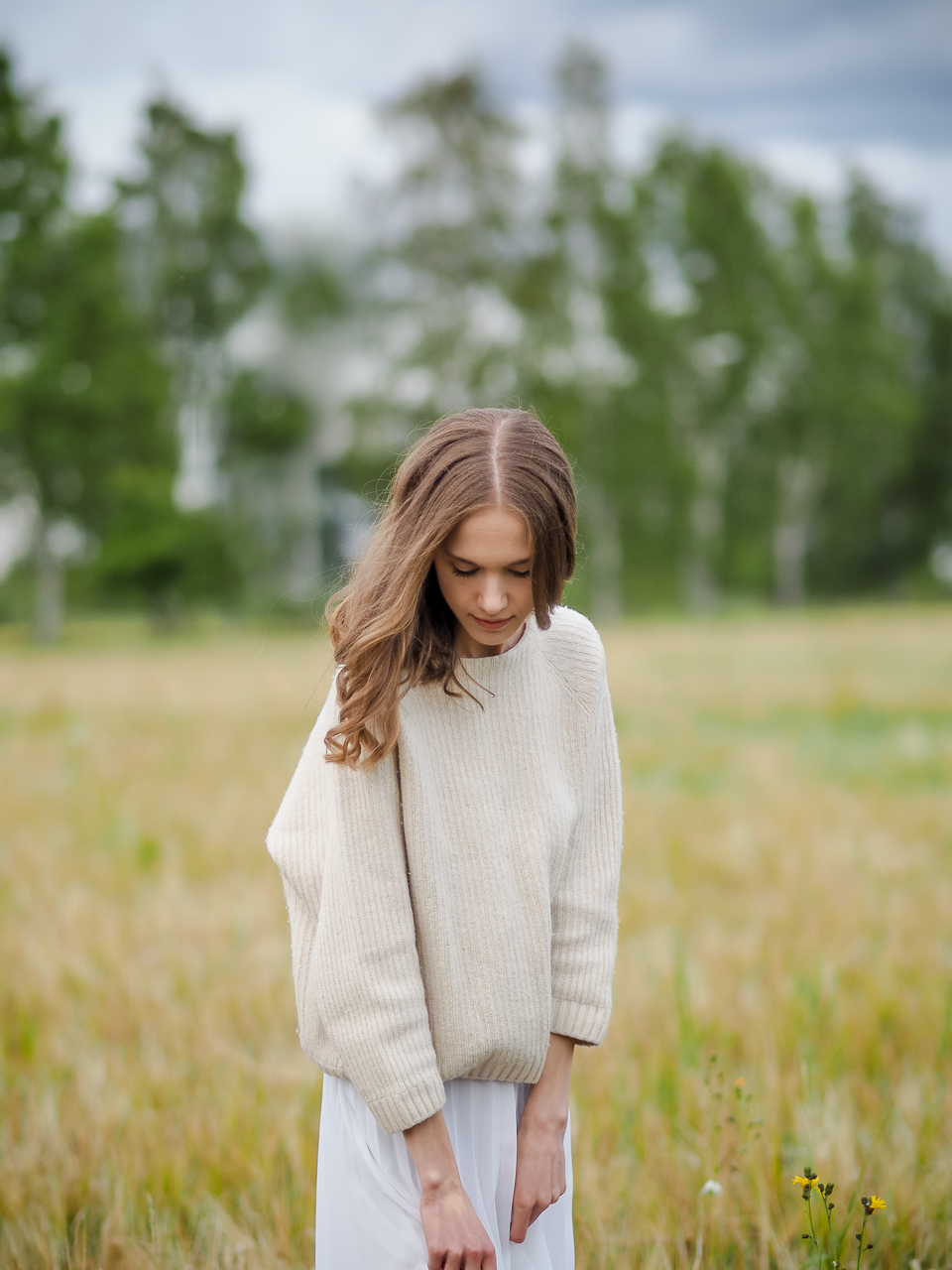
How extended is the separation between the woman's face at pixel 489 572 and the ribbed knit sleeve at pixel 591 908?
0.78ft

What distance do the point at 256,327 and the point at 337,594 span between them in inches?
643

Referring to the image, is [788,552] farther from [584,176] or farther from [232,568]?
[232,568]

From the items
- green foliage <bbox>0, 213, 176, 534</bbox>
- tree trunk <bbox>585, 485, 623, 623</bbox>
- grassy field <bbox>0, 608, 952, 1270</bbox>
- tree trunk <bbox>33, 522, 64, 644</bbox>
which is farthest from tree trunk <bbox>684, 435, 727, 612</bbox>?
grassy field <bbox>0, 608, 952, 1270</bbox>

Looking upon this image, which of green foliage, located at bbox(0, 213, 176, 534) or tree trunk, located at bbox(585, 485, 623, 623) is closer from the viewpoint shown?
green foliage, located at bbox(0, 213, 176, 534)

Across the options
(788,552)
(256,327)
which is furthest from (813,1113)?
(788,552)

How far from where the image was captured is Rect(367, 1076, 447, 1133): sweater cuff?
1.38 meters

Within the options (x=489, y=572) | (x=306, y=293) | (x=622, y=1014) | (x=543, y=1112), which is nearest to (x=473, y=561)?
(x=489, y=572)

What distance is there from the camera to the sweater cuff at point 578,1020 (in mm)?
1540

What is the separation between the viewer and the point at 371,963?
1.41 metres

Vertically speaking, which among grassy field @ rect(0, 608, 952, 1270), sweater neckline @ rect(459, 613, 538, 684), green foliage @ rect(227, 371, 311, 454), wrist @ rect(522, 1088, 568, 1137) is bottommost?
grassy field @ rect(0, 608, 952, 1270)

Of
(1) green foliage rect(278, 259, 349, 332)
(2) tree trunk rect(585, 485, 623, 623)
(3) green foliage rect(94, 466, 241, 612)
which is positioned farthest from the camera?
(2) tree trunk rect(585, 485, 623, 623)

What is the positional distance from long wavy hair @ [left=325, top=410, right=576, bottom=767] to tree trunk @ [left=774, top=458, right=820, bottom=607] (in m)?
31.8

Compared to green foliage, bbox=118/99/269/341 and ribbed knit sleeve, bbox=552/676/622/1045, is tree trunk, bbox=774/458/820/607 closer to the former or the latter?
green foliage, bbox=118/99/269/341

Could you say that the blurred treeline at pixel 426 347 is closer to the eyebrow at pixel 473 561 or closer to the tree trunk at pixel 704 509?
the tree trunk at pixel 704 509
